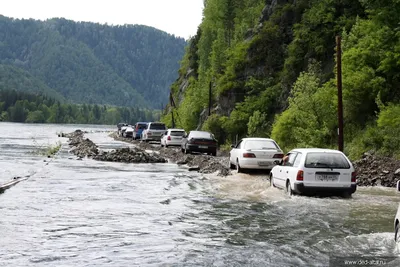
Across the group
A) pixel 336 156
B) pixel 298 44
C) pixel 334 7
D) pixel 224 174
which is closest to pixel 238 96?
pixel 298 44

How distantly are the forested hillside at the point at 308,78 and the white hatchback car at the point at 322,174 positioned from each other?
948 centimetres

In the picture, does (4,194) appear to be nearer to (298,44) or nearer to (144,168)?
(144,168)

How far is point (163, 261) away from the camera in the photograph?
26.7ft

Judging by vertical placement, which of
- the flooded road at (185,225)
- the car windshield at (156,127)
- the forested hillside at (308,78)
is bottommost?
the flooded road at (185,225)

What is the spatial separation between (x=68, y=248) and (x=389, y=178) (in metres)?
15.1

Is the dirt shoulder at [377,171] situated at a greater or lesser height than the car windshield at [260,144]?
lesser

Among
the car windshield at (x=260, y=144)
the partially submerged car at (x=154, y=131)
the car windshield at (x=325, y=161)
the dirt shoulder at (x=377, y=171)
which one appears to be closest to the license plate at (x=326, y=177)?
the car windshield at (x=325, y=161)

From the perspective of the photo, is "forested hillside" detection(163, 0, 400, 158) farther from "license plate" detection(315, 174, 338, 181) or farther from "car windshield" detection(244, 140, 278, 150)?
"license plate" detection(315, 174, 338, 181)

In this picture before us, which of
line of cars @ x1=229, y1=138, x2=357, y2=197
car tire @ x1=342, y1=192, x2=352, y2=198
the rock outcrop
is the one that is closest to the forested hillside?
the rock outcrop

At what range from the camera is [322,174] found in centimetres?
1546

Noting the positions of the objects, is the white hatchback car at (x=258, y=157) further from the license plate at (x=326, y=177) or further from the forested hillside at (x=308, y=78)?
the license plate at (x=326, y=177)

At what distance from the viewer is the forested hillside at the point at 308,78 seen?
29719 mm

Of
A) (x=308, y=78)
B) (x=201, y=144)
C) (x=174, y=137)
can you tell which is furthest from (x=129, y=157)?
(x=174, y=137)

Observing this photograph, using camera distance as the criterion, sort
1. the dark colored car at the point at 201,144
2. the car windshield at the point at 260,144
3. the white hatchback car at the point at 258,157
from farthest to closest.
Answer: the dark colored car at the point at 201,144
the car windshield at the point at 260,144
the white hatchback car at the point at 258,157
